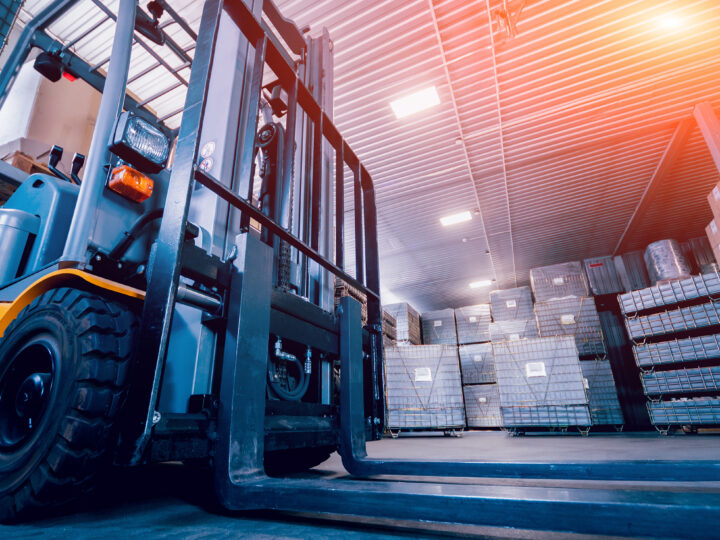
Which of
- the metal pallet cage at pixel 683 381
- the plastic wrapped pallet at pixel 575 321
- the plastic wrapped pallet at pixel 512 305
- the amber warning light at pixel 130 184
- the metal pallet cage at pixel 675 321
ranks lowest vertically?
the metal pallet cage at pixel 683 381

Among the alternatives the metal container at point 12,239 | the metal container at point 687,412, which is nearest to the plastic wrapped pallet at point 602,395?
the metal container at point 687,412

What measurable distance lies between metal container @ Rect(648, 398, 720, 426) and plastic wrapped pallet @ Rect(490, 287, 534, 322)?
354 cm

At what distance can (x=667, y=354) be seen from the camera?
6.68 meters

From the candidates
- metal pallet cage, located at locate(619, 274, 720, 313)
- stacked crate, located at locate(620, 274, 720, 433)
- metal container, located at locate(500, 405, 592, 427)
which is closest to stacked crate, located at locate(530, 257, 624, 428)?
metal container, located at locate(500, 405, 592, 427)

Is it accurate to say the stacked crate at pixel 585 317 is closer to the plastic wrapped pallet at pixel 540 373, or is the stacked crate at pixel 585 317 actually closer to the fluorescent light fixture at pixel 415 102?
the plastic wrapped pallet at pixel 540 373

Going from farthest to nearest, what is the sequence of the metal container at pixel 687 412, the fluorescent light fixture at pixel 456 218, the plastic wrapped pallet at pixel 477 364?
the plastic wrapped pallet at pixel 477 364 → the fluorescent light fixture at pixel 456 218 → the metal container at pixel 687 412

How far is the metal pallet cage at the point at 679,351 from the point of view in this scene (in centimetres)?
617

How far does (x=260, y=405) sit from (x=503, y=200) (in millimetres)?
8636

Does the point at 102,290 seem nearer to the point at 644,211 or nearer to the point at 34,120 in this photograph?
the point at 34,120

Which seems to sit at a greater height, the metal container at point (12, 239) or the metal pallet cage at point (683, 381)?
the metal container at point (12, 239)

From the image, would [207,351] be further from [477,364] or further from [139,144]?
[477,364]

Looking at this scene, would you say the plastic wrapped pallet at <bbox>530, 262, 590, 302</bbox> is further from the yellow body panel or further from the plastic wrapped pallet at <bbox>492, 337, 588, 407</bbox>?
the yellow body panel

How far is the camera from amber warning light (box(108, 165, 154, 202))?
5.68 feet

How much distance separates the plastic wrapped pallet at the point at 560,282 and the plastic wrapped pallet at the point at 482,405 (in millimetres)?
2621
